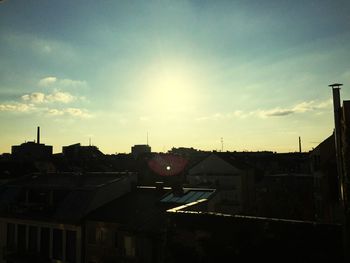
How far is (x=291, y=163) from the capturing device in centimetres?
6744

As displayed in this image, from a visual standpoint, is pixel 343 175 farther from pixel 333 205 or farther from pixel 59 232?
pixel 59 232

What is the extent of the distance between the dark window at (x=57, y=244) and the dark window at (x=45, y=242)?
544 mm

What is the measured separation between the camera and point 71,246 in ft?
71.3

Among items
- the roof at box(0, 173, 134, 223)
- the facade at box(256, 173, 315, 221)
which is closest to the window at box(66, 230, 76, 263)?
the roof at box(0, 173, 134, 223)

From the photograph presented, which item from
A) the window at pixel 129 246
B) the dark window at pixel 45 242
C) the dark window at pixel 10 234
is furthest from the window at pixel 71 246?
the dark window at pixel 10 234

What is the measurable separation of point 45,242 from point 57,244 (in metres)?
1.26

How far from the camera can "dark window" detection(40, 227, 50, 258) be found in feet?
74.8

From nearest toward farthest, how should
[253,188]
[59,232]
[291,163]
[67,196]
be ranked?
[59,232], [67,196], [253,188], [291,163]

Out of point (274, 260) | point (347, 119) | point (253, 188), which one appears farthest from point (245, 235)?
point (253, 188)

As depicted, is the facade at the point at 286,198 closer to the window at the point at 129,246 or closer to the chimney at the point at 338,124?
the window at the point at 129,246

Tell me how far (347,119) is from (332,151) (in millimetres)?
20316

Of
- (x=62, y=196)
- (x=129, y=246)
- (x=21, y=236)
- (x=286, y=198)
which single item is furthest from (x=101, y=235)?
(x=286, y=198)

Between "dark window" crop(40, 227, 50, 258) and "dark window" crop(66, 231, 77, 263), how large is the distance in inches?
75.6

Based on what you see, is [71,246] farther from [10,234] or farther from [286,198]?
[286,198]
